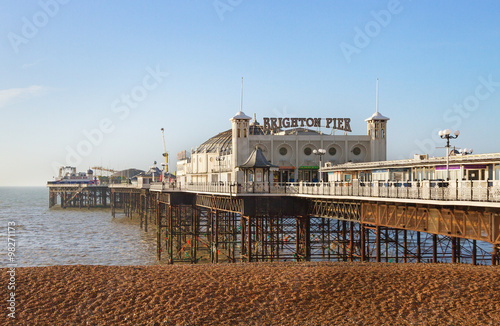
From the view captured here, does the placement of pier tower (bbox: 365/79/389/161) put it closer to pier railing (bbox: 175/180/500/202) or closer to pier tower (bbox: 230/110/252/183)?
pier tower (bbox: 230/110/252/183)

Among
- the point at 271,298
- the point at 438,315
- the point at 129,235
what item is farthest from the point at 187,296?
the point at 129,235

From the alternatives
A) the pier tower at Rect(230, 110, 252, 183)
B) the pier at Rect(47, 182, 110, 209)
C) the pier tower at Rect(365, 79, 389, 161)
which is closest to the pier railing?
the pier tower at Rect(230, 110, 252, 183)

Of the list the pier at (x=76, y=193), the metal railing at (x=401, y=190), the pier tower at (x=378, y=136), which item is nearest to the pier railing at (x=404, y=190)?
the metal railing at (x=401, y=190)

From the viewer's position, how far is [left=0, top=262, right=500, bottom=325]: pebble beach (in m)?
19.4

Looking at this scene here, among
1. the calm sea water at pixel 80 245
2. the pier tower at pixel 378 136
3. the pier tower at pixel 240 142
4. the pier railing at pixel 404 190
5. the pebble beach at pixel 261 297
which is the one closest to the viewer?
the pebble beach at pixel 261 297

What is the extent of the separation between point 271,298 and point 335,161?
4491 centimetres

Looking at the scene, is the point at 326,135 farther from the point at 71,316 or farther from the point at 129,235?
the point at 71,316

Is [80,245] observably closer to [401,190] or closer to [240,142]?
[240,142]

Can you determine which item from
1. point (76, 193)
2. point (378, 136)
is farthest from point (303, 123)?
point (76, 193)

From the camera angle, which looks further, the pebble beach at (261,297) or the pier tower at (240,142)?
the pier tower at (240,142)

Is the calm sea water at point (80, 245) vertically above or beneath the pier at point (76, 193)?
beneath

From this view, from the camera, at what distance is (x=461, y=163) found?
31766mm

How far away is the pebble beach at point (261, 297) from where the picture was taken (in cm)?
1936

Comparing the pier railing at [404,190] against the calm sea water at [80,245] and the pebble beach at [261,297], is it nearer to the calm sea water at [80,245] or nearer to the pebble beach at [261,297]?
the pebble beach at [261,297]
